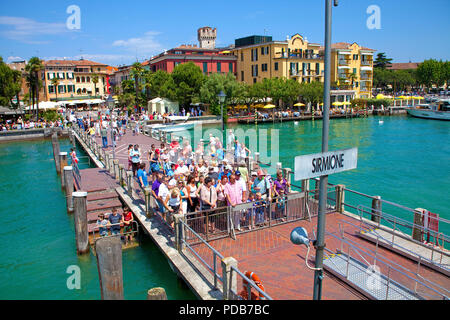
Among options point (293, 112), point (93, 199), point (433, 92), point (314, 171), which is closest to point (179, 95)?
point (293, 112)

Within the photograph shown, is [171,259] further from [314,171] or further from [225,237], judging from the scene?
[314,171]

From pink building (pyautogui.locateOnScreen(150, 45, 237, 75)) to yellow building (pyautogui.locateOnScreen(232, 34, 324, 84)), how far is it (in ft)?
8.86

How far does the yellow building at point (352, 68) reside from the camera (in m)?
78.9

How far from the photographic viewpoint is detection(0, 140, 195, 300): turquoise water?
10.5m

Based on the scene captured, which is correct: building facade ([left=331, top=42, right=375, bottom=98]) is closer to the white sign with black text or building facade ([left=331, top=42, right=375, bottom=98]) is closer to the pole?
the pole

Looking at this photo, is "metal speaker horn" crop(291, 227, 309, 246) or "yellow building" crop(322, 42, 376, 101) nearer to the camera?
"metal speaker horn" crop(291, 227, 309, 246)

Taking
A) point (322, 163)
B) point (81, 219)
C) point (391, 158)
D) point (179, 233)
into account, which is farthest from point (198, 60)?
point (322, 163)

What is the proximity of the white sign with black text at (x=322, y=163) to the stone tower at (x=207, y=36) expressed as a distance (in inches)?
4696

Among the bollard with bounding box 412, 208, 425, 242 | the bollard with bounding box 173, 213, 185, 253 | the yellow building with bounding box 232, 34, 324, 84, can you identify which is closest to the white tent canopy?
the yellow building with bounding box 232, 34, 324, 84

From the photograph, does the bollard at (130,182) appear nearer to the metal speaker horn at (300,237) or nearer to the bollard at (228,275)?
the bollard at (228,275)

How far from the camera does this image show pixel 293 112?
6725 cm

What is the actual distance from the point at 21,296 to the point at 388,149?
35266mm

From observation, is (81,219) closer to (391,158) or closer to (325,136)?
(325,136)

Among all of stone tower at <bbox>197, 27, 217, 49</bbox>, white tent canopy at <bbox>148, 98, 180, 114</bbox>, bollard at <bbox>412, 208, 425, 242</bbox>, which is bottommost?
bollard at <bbox>412, 208, 425, 242</bbox>
